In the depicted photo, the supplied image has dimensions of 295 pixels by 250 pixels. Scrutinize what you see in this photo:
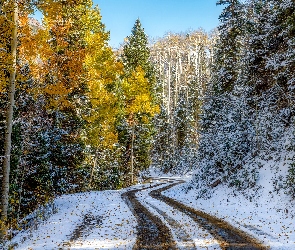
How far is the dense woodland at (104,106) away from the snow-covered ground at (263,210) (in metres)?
0.82

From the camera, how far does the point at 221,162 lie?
87.4 ft

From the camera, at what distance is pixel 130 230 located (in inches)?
512

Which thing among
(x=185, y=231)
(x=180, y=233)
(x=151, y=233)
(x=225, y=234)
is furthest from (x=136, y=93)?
(x=225, y=234)

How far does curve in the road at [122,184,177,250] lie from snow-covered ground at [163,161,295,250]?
3.39 meters

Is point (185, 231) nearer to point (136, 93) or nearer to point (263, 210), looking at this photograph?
point (263, 210)

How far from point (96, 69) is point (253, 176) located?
1482 cm

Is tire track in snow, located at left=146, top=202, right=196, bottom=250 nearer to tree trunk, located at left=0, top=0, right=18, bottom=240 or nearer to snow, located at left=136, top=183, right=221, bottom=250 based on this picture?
snow, located at left=136, top=183, right=221, bottom=250

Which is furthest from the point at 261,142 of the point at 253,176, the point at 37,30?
the point at 37,30

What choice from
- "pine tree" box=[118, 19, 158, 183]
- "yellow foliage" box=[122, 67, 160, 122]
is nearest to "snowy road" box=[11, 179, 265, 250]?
"yellow foliage" box=[122, 67, 160, 122]

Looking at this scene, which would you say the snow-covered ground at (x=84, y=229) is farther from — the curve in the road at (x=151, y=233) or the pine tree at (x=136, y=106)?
the pine tree at (x=136, y=106)

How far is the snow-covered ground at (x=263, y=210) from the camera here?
1244 centimetres

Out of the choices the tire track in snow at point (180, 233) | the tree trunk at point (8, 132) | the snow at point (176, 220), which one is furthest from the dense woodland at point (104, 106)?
the tire track in snow at point (180, 233)

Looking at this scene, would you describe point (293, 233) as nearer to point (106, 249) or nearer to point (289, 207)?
point (289, 207)

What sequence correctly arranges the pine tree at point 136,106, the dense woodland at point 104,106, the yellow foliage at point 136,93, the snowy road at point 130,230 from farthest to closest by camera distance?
1. the pine tree at point 136,106
2. the yellow foliage at point 136,93
3. the dense woodland at point 104,106
4. the snowy road at point 130,230
